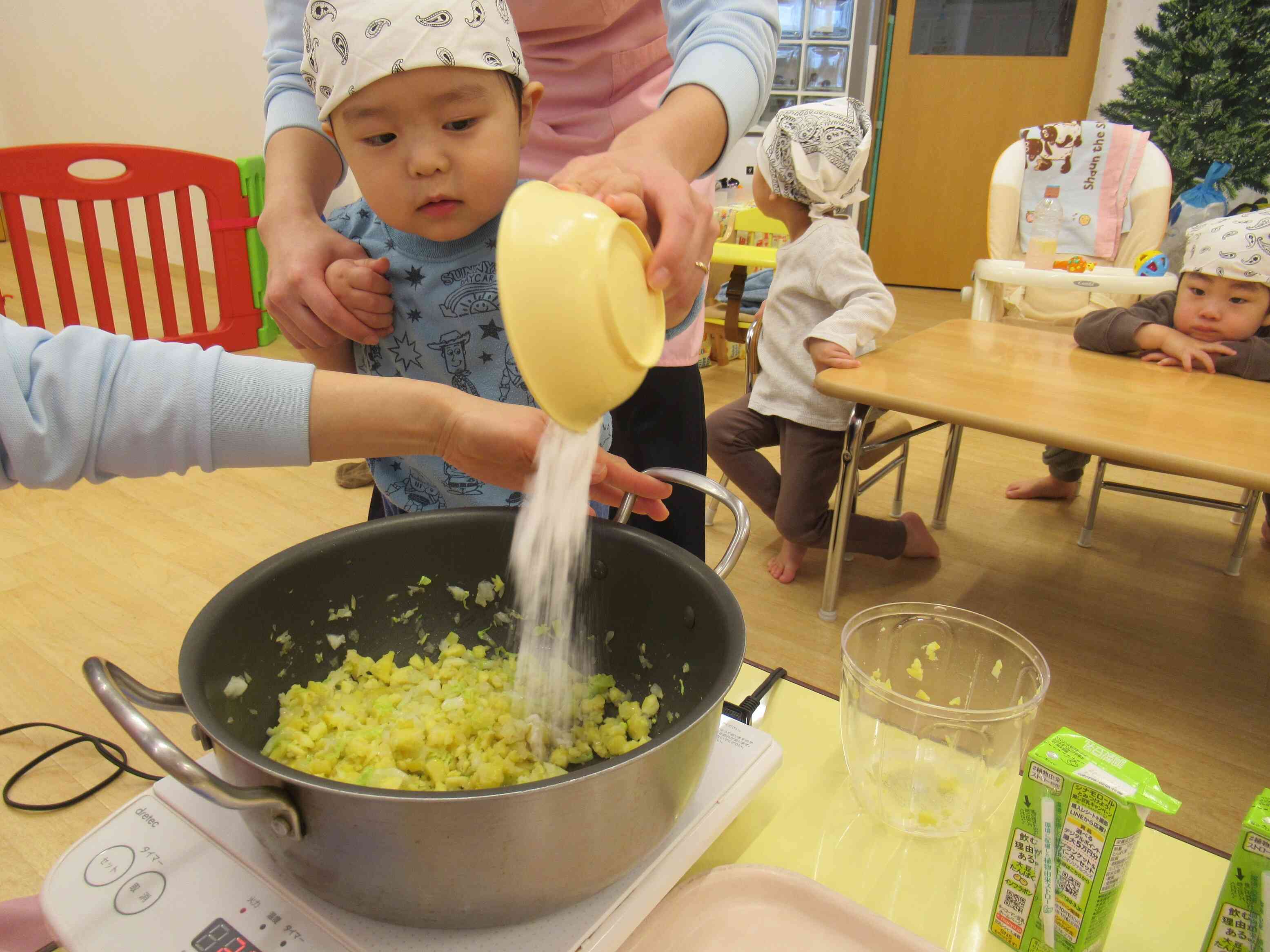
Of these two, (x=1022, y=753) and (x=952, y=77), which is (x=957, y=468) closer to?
(x=1022, y=753)

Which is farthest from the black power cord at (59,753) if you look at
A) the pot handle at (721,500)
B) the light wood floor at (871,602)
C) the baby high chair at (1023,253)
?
A: the baby high chair at (1023,253)

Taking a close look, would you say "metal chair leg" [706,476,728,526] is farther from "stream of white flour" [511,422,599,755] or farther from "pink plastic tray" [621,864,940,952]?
"pink plastic tray" [621,864,940,952]

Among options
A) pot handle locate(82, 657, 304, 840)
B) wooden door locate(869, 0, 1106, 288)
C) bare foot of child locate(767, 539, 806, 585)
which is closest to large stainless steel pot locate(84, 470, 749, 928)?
pot handle locate(82, 657, 304, 840)

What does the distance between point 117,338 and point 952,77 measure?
5482 mm

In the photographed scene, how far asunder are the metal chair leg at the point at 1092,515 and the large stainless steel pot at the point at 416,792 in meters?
2.04

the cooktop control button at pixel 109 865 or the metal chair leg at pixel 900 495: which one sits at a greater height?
the cooktop control button at pixel 109 865

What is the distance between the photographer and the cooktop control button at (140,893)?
1.90 ft

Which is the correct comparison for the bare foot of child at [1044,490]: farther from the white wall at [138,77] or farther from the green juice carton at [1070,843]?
the white wall at [138,77]

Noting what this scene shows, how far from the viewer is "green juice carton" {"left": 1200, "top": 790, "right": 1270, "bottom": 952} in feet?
1.73

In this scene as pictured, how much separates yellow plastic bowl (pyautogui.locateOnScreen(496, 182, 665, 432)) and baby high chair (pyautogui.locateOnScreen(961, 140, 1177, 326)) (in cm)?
214

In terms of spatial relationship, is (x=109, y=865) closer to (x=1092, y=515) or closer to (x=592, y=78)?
(x=592, y=78)

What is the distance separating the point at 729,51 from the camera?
1.02 meters

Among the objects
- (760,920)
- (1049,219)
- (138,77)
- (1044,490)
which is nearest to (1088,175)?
(1049,219)

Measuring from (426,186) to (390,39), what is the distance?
0.47ft
